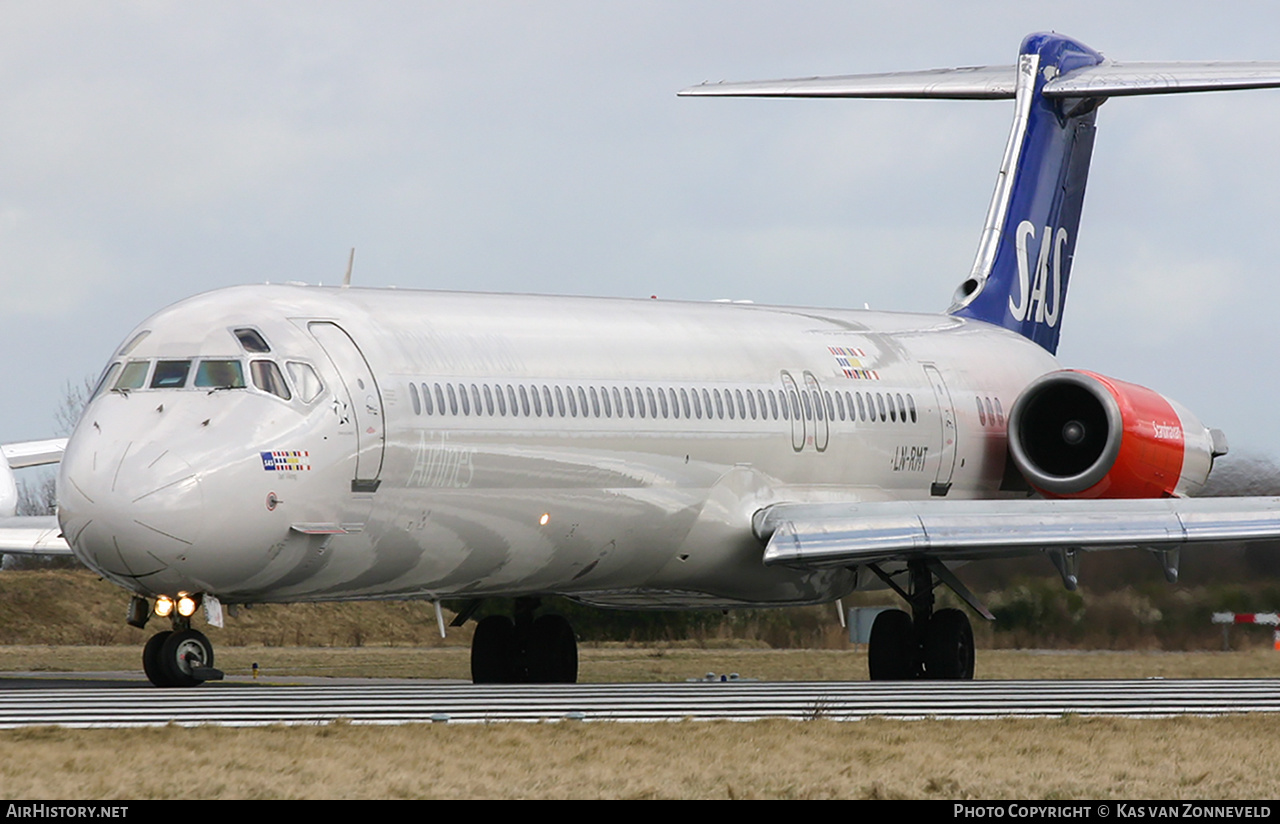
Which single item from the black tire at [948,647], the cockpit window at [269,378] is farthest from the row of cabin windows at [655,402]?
the black tire at [948,647]

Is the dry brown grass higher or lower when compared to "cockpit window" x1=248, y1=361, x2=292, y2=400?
lower

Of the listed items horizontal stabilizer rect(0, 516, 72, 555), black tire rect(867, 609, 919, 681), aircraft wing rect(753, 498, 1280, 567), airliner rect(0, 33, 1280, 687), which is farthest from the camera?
horizontal stabilizer rect(0, 516, 72, 555)

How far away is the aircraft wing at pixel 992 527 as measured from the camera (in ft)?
72.2

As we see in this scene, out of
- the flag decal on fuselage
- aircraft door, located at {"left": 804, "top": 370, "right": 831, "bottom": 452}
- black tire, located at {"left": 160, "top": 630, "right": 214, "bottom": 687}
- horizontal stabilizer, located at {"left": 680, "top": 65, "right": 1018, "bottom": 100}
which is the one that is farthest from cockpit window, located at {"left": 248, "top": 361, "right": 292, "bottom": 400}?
horizontal stabilizer, located at {"left": 680, "top": 65, "right": 1018, "bottom": 100}

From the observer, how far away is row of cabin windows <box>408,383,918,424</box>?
1978cm

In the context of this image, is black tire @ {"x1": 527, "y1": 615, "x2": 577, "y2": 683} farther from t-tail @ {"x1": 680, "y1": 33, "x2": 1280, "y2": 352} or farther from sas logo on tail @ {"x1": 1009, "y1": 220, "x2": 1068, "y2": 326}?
sas logo on tail @ {"x1": 1009, "y1": 220, "x2": 1068, "y2": 326}

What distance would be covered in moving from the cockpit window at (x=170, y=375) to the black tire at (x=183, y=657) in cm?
214

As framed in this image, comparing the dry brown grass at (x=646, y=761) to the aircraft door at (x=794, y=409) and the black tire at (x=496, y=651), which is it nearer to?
the aircraft door at (x=794, y=409)

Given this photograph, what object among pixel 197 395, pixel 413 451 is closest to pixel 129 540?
pixel 197 395

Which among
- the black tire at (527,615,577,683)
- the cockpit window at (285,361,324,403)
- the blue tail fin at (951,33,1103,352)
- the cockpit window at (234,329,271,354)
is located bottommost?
the black tire at (527,615,577,683)

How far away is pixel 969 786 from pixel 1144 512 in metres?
11.2

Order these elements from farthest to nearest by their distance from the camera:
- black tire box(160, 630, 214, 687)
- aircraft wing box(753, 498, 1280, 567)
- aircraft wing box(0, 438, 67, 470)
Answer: aircraft wing box(0, 438, 67, 470)
aircraft wing box(753, 498, 1280, 567)
black tire box(160, 630, 214, 687)

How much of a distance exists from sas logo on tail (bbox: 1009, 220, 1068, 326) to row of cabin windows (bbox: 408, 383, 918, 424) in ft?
15.9

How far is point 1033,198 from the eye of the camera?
97.4 feet
